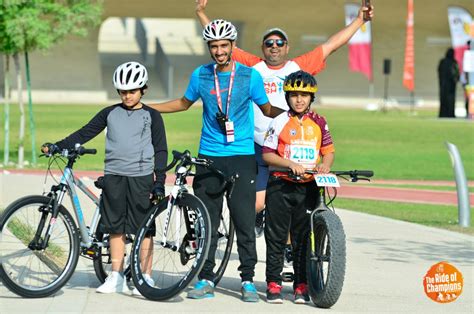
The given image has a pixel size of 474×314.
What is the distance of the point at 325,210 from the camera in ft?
28.4

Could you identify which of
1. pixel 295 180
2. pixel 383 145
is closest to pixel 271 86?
pixel 295 180

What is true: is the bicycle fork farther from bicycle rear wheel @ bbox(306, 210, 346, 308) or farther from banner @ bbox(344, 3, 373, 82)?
banner @ bbox(344, 3, 373, 82)

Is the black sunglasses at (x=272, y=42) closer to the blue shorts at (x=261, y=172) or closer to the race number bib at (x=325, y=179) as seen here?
the blue shorts at (x=261, y=172)

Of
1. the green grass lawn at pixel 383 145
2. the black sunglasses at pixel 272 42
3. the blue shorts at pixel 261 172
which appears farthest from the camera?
the green grass lawn at pixel 383 145

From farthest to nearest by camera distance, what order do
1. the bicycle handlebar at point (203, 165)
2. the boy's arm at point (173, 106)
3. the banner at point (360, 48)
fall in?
the banner at point (360, 48), the boy's arm at point (173, 106), the bicycle handlebar at point (203, 165)

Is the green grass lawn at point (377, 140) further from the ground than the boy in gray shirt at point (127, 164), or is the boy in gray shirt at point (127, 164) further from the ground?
the boy in gray shirt at point (127, 164)

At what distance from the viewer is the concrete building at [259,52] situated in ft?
254

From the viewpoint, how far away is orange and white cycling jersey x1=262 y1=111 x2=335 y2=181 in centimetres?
891

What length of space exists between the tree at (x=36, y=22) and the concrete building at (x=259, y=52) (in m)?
48.0

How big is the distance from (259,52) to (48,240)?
241 ft

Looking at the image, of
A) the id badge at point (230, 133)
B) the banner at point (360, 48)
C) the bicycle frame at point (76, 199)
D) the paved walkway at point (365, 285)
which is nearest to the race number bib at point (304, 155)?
the id badge at point (230, 133)

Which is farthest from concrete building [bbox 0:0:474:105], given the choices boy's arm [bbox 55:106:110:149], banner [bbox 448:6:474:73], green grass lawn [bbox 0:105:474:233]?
boy's arm [bbox 55:106:110:149]

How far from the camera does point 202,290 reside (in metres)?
8.90

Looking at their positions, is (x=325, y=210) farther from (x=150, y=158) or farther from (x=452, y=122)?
(x=452, y=122)
